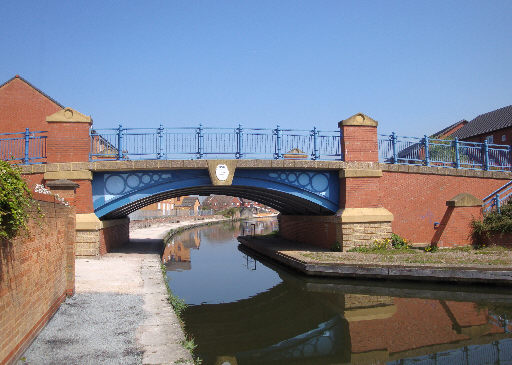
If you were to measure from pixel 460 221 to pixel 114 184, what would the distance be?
465 inches

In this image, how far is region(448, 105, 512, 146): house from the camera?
29027 mm

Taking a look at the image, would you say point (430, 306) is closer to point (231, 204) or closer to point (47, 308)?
point (47, 308)

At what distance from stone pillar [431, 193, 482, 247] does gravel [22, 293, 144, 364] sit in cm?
1128

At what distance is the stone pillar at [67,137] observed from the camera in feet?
43.3

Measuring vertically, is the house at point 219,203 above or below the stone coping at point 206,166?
below

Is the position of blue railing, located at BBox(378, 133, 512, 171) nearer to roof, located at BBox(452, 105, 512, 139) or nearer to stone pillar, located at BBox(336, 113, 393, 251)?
stone pillar, located at BBox(336, 113, 393, 251)

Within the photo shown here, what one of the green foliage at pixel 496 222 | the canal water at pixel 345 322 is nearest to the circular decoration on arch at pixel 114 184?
the canal water at pixel 345 322

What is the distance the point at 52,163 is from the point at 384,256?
415 inches

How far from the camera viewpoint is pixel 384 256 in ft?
42.3

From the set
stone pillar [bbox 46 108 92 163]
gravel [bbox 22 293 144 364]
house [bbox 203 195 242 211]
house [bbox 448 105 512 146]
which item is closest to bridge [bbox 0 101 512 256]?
stone pillar [bbox 46 108 92 163]

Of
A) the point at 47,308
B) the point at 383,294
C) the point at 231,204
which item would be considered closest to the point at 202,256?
the point at 383,294

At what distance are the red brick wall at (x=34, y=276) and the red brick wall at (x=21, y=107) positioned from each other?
20.4m

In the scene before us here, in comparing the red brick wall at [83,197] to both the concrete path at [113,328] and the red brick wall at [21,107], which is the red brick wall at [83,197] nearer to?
the concrete path at [113,328]

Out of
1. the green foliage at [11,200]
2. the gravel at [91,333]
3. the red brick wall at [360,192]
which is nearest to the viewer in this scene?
the green foliage at [11,200]
